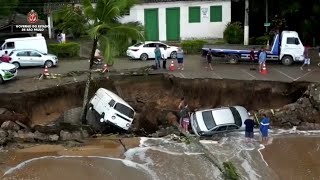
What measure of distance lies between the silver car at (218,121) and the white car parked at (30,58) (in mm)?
12713

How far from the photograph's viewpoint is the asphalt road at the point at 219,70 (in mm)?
32781

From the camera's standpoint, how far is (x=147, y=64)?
3653 centimetres

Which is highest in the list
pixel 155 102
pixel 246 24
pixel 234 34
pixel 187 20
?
pixel 187 20

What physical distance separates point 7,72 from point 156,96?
911cm

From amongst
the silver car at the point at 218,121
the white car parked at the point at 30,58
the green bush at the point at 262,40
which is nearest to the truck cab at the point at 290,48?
the green bush at the point at 262,40

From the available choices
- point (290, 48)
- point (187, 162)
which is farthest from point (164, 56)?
point (187, 162)

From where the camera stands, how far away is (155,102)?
32.9 meters

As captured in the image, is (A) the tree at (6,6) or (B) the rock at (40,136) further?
(A) the tree at (6,6)

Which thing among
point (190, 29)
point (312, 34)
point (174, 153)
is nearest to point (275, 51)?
point (312, 34)

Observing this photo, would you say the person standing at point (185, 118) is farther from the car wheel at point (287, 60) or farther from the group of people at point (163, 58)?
the car wheel at point (287, 60)

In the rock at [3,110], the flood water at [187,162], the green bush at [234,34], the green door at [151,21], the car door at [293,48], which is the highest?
the green door at [151,21]

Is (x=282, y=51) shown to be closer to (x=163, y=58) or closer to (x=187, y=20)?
(x=163, y=58)

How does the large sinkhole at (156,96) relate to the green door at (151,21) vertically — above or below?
below

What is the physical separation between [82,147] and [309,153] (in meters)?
11.0
